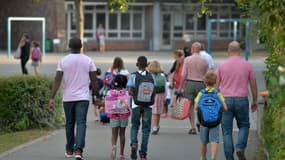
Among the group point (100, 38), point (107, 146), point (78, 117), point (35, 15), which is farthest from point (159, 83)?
point (35, 15)

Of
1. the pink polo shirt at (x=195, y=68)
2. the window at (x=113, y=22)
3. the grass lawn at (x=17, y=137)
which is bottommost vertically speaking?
the grass lawn at (x=17, y=137)

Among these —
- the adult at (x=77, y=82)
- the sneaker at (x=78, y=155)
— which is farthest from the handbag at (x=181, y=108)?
the sneaker at (x=78, y=155)

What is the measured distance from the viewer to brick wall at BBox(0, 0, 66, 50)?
51656mm

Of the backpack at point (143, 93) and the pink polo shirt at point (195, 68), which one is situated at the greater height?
the pink polo shirt at point (195, 68)

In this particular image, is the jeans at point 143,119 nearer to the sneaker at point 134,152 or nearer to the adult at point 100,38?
the sneaker at point 134,152

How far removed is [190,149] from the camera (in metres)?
12.0

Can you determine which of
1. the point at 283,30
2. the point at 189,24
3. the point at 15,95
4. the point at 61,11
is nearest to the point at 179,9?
the point at 189,24

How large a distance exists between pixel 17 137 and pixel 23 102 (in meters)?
0.93

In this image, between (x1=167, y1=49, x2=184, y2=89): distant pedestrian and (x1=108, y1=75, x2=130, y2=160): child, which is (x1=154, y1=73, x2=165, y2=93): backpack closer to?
(x1=167, y1=49, x2=184, y2=89): distant pedestrian

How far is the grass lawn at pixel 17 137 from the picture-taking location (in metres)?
12.2

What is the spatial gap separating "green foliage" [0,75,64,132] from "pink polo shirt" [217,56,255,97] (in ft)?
16.2

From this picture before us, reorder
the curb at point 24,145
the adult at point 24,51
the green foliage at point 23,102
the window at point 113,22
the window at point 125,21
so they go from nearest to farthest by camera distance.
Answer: the curb at point 24,145
the green foliage at point 23,102
the adult at point 24,51
the window at point 113,22
the window at point 125,21

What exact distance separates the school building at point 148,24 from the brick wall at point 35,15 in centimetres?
8

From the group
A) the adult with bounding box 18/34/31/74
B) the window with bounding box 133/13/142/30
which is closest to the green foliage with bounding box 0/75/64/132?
the adult with bounding box 18/34/31/74
